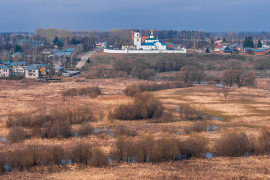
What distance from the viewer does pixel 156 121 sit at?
2167 cm

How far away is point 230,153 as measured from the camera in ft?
50.9

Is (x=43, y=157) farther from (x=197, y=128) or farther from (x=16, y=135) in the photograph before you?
(x=197, y=128)

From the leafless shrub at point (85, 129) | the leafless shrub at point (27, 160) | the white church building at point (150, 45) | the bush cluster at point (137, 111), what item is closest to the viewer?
the leafless shrub at point (27, 160)

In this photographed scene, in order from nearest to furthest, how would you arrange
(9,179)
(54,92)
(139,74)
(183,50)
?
(9,179)
(54,92)
(139,74)
(183,50)

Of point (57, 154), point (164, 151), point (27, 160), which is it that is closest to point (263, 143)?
point (164, 151)

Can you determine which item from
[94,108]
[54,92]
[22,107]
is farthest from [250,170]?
[54,92]

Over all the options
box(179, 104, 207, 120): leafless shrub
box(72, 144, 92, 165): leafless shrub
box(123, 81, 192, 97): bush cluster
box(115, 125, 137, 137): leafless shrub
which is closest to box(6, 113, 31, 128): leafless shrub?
box(115, 125, 137, 137): leafless shrub

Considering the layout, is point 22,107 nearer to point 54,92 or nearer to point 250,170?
point 54,92

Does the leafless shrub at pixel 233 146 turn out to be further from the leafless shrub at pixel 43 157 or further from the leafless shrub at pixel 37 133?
the leafless shrub at pixel 37 133

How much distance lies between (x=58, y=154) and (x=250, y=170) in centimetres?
709

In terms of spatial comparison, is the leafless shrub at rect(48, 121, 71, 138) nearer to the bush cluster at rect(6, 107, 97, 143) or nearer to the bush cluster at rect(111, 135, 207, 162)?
the bush cluster at rect(6, 107, 97, 143)

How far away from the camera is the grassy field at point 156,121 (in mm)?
13625

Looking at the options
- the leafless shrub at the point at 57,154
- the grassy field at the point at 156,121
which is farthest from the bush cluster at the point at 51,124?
the leafless shrub at the point at 57,154

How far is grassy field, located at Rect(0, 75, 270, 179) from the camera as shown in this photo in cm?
1362
